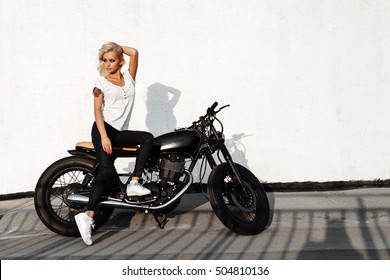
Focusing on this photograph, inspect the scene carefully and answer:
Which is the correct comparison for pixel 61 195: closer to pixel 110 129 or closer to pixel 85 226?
pixel 85 226

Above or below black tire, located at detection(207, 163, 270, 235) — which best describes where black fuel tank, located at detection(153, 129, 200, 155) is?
above

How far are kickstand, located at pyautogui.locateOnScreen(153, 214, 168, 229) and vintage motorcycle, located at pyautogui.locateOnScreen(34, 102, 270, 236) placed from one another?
38 mm

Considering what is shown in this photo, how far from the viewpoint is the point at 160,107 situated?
6.68m

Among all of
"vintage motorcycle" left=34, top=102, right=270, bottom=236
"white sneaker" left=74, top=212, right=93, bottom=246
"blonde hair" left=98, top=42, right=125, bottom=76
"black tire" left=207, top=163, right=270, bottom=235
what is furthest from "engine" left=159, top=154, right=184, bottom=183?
"blonde hair" left=98, top=42, right=125, bottom=76

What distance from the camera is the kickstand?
5.25 metres

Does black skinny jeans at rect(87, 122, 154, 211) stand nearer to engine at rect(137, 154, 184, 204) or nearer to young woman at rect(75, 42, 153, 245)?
young woman at rect(75, 42, 153, 245)

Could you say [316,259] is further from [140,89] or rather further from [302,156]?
[140,89]

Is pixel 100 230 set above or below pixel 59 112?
below

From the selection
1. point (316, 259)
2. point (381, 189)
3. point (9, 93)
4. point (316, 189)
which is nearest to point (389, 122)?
point (381, 189)

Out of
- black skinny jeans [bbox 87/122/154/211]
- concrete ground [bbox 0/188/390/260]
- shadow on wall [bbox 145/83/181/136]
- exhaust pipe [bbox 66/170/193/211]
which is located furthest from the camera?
shadow on wall [bbox 145/83/181/136]

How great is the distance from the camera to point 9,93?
650 centimetres

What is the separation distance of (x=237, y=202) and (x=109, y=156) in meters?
1.40

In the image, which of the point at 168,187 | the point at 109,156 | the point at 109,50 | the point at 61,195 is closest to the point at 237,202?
the point at 168,187
